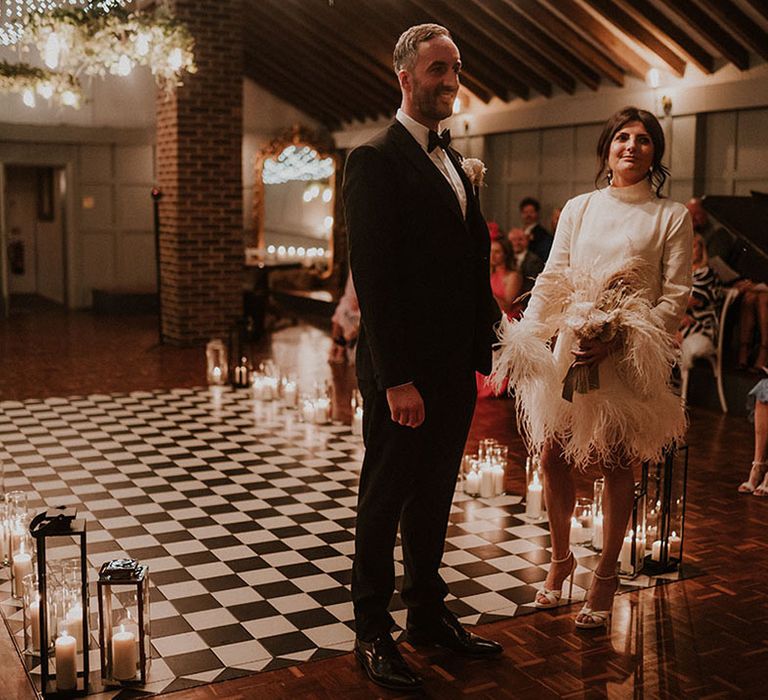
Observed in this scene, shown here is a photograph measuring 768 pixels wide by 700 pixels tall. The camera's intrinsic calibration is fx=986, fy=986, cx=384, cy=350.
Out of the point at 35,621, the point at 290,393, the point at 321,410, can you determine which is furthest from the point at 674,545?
the point at 290,393

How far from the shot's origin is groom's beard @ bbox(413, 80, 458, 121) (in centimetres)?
285

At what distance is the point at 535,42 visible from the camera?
33.1 feet

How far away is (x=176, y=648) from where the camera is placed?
10.9 feet

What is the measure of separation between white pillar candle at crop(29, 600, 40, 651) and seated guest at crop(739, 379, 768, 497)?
3589 millimetres

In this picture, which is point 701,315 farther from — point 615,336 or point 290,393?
point 615,336

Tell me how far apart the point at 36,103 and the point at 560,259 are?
12.3 meters

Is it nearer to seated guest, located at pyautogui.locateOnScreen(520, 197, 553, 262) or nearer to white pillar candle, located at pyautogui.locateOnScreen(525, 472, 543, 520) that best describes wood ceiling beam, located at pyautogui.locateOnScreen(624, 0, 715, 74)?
seated guest, located at pyautogui.locateOnScreen(520, 197, 553, 262)

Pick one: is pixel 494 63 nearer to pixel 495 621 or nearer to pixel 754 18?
pixel 754 18

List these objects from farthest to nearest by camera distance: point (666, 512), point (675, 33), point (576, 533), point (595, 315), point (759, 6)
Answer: point (675, 33), point (759, 6), point (576, 533), point (666, 512), point (595, 315)

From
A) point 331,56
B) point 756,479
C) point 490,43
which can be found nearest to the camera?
point 756,479

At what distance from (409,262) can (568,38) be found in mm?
7566

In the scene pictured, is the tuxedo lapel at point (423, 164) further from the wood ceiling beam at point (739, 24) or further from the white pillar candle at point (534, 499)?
the wood ceiling beam at point (739, 24)

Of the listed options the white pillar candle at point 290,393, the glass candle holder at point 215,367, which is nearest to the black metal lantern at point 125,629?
the white pillar candle at point 290,393

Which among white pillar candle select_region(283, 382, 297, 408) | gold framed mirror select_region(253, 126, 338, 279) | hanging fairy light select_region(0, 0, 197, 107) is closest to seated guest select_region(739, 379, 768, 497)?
white pillar candle select_region(283, 382, 297, 408)
